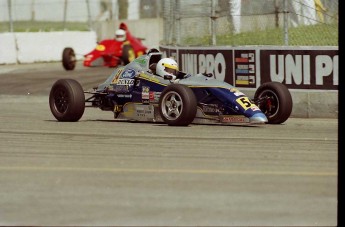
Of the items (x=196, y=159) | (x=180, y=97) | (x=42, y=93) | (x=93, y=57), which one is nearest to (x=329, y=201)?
(x=196, y=159)

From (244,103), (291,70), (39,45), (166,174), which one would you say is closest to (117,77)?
(244,103)

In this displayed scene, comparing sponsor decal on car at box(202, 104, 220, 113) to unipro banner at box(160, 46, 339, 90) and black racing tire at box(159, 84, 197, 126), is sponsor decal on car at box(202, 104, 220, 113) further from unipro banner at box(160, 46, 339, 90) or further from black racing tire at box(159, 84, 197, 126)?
unipro banner at box(160, 46, 339, 90)

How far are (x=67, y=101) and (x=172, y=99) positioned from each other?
2082 millimetres

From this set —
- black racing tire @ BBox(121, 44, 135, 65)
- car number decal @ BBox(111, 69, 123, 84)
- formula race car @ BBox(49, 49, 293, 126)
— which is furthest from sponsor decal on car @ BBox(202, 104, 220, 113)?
black racing tire @ BBox(121, 44, 135, 65)

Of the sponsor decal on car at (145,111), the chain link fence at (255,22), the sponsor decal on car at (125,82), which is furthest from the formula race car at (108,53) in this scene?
the sponsor decal on car at (145,111)

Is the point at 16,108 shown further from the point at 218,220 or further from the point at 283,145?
the point at 218,220

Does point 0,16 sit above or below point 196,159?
above

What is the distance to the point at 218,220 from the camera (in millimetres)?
7938

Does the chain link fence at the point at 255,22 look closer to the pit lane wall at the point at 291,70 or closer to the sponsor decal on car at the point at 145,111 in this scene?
the pit lane wall at the point at 291,70

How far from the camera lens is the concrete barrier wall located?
35344 millimetres

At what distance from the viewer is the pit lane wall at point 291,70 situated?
57.6ft

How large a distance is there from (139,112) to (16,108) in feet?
13.7

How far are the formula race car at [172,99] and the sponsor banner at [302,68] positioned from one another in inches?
60.5

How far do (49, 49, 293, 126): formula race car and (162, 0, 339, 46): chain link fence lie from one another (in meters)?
2.34
